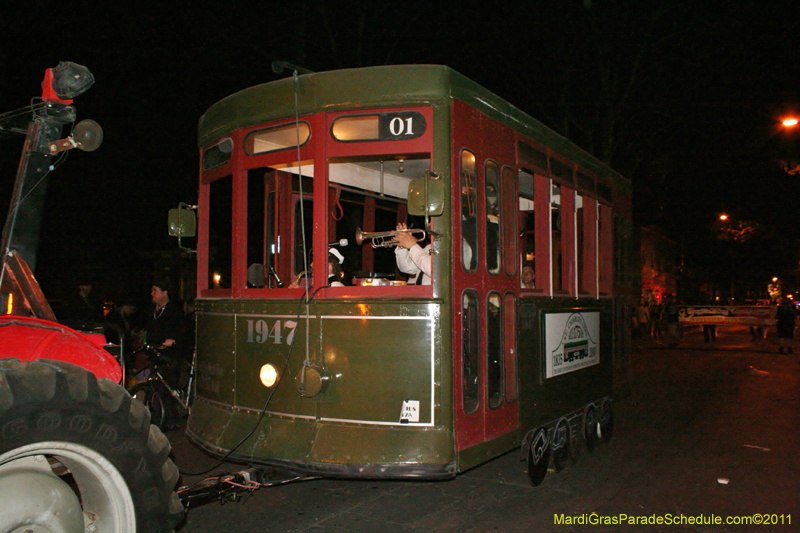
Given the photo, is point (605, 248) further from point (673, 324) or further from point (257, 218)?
point (673, 324)

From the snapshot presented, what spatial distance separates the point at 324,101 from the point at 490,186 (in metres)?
1.48

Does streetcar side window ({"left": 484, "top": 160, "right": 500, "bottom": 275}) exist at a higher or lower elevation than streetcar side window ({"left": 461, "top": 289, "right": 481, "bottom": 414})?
higher

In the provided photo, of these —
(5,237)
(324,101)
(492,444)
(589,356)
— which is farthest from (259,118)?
(589,356)

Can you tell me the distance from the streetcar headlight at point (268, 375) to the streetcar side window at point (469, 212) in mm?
1599

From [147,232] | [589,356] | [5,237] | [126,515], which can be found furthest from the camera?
[147,232]

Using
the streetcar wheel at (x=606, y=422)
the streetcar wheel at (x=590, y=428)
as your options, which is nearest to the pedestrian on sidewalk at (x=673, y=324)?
the streetcar wheel at (x=606, y=422)

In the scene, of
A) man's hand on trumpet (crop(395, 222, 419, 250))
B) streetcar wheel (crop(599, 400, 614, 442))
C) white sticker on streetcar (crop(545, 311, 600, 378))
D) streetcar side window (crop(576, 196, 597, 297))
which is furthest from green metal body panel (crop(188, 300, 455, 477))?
streetcar wheel (crop(599, 400, 614, 442))

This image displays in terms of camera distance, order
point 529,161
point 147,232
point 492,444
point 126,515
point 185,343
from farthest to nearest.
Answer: point 147,232 < point 185,343 < point 529,161 < point 492,444 < point 126,515

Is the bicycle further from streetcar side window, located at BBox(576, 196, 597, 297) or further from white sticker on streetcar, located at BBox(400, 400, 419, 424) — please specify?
streetcar side window, located at BBox(576, 196, 597, 297)

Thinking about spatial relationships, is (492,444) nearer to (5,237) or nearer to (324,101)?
(324,101)

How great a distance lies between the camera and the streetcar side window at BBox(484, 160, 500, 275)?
16.7 ft

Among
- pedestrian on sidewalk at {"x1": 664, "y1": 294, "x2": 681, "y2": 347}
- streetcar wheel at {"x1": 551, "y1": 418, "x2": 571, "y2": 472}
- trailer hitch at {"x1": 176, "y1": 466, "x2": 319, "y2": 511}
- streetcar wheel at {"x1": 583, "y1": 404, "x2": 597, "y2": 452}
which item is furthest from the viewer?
pedestrian on sidewalk at {"x1": 664, "y1": 294, "x2": 681, "y2": 347}

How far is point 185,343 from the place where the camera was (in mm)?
8430

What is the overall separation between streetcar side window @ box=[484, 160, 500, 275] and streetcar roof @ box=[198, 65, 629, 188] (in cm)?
47
